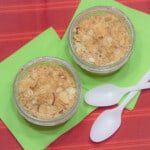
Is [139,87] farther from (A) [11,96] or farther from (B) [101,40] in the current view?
(A) [11,96]

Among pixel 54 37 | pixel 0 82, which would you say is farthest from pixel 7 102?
pixel 54 37

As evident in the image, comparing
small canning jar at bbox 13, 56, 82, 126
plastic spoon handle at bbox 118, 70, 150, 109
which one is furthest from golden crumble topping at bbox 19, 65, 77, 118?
plastic spoon handle at bbox 118, 70, 150, 109

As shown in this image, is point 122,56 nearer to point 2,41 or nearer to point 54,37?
point 54,37

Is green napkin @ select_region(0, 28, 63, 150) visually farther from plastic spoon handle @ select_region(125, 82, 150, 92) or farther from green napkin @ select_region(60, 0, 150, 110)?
plastic spoon handle @ select_region(125, 82, 150, 92)

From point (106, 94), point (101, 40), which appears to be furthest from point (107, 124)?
point (101, 40)

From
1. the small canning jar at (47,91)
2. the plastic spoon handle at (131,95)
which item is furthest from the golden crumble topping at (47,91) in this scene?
the plastic spoon handle at (131,95)

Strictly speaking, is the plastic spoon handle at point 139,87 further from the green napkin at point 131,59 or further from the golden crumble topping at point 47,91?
the golden crumble topping at point 47,91
